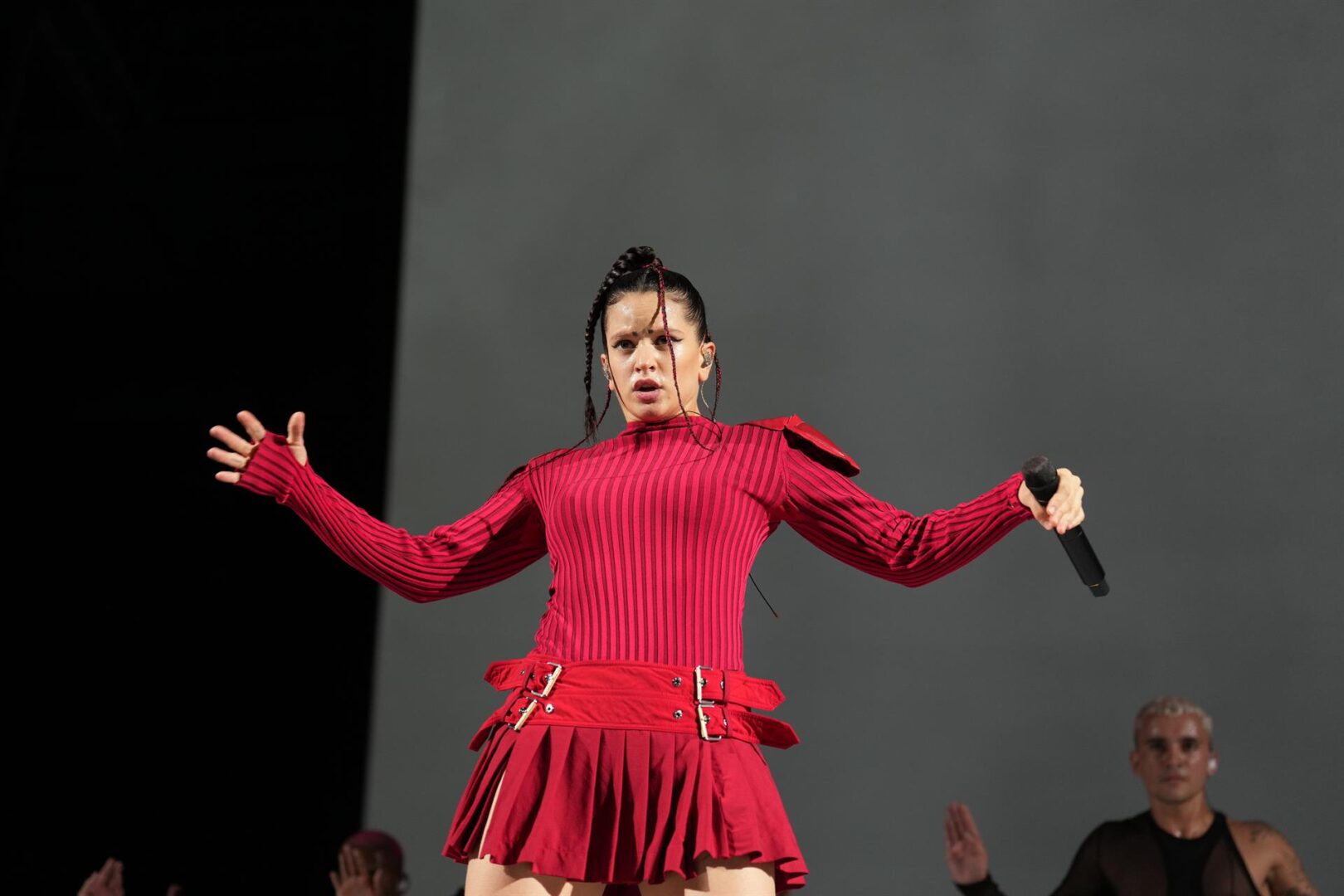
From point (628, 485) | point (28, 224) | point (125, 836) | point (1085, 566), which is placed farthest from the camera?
point (28, 224)

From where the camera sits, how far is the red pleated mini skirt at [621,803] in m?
1.56

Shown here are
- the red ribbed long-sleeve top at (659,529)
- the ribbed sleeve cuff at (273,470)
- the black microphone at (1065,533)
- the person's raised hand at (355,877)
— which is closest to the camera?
the black microphone at (1065,533)

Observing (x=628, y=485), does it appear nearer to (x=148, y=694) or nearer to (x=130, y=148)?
(x=148, y=694)

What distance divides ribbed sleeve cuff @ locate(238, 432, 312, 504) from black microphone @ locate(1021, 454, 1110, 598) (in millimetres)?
975

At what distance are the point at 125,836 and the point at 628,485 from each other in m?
2.91

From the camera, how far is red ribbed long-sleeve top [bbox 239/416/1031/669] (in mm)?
1713

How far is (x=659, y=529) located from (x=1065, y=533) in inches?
19.8

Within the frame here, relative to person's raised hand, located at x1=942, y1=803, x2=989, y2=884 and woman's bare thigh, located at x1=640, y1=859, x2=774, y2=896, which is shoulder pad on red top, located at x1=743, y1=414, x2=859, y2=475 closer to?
woman's bare thigh, located at x1=640, y1=859, x2=774, y2=896

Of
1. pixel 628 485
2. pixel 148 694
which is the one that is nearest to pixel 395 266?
pixel 148 694

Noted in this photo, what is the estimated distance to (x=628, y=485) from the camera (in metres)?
1.77

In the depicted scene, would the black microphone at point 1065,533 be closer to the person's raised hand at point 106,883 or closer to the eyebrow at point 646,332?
the eyebrow at point 646,332

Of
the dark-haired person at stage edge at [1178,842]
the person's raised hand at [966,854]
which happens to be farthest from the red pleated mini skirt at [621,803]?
the dark-haired person at stage edge at [1178,842]

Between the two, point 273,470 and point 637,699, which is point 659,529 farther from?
point 273,470

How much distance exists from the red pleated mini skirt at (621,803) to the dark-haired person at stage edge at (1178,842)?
1770 millimetres
